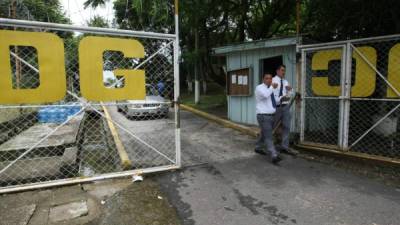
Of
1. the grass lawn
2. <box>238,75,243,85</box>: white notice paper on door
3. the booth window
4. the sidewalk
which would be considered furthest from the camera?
the grass lawn

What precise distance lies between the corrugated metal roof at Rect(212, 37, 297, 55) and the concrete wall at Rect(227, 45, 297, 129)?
0.97 ft

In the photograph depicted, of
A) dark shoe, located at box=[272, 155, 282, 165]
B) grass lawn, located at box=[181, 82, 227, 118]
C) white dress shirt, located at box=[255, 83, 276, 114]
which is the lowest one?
dark shoe, located at box=[272, 155, 282, 165]

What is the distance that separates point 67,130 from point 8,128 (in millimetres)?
2252

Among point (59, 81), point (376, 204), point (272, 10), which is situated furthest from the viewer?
point (272, 10)

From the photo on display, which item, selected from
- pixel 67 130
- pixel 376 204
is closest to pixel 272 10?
pixel 67 130

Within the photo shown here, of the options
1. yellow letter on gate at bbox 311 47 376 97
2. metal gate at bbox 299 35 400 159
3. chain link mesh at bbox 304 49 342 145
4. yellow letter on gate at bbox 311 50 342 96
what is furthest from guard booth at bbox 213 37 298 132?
yellow letter on gate at bbox 311 47 376 97

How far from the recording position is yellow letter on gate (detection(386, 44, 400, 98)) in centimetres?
508

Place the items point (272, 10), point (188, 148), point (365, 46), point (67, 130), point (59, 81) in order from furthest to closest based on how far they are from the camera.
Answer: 1. point (272, 10)
2. point (67, 130)
3. point (188, 148)
4. point (365, 46)
5. point (59, 81)

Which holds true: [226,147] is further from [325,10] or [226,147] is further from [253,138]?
[325,10]

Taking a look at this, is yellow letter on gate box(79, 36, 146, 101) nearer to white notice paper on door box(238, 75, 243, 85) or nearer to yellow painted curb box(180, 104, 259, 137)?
yellow painted curb box(180, 104, 259, 137)

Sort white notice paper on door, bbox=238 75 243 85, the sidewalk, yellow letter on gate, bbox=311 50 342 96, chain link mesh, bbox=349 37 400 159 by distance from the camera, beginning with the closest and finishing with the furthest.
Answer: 1. the sidewalk
2. chain link mesh, bbox=349 37 400 159
3. yellow letter on gate, bbox=311 50 342 96
4. white notice paper on door, bbox=238 75 243 85

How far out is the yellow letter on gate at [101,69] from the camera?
4.27 meters

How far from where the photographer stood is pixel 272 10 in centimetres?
1261

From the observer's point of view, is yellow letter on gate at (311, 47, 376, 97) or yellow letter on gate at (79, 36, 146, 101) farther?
yellow letter on gate at (311, 47, 376, 97)
